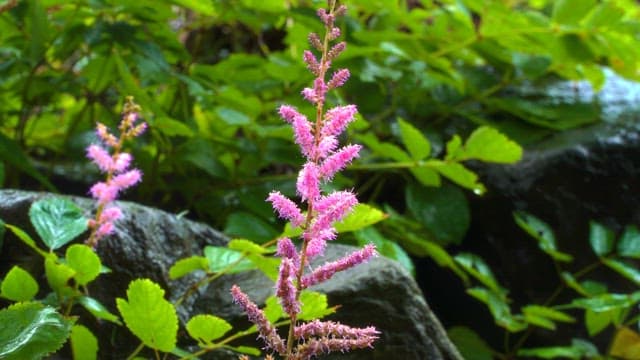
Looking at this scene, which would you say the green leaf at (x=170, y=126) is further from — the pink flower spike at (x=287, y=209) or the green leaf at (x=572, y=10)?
the green leaf at (x=572, y=10)

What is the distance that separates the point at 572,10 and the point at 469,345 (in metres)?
0.91

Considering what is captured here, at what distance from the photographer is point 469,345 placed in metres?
1.73

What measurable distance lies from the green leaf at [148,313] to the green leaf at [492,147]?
0.85 meters

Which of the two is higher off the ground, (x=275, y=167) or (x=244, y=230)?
(x=244, y=230)

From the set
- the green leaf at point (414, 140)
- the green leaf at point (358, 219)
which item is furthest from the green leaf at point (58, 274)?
the green leaf at point (414, 140)

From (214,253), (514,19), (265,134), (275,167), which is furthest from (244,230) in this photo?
(514,19)

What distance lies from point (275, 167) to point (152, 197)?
0.54 m

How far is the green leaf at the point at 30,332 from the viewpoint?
0.75 meters

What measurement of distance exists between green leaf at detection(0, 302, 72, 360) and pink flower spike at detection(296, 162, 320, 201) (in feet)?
1.09

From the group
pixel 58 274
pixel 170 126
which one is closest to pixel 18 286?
pixel 58 274

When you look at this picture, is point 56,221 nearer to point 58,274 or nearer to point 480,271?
point 58,274

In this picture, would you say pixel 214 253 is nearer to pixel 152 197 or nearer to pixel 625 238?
pixel 152 197

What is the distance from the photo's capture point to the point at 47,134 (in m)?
2.07

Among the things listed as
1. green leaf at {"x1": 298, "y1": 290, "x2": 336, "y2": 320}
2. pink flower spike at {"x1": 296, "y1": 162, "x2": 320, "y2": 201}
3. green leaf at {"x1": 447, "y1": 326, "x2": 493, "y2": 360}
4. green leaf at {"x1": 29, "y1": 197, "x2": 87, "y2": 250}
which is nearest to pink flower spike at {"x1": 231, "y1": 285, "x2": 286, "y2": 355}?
pink flower spike at {"x1": 296, "y1": 162, "x2": 320, "y2": 201}
